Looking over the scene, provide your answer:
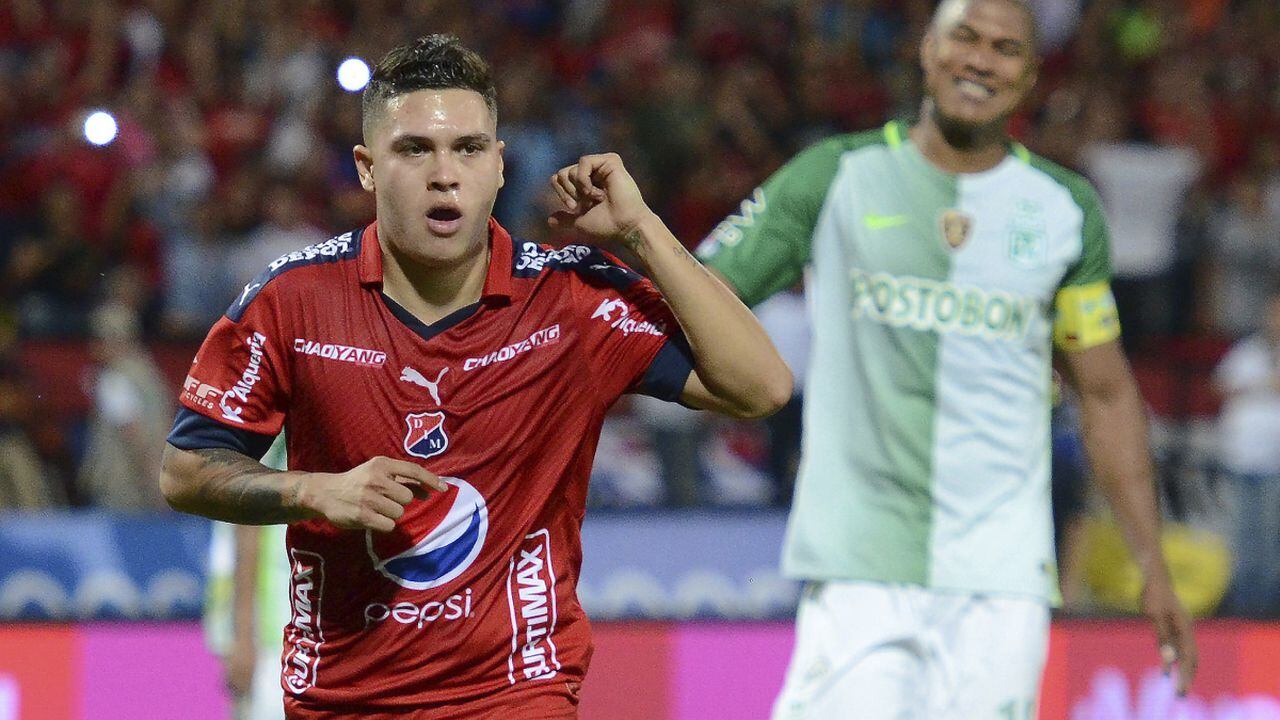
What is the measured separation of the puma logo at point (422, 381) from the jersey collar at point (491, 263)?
179mm

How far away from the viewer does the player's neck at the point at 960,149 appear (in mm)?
4445

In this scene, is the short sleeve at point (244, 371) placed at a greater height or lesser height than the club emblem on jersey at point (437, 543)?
greater

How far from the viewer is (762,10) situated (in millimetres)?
12602

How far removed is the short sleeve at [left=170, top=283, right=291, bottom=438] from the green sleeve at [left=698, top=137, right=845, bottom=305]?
1.36 metres

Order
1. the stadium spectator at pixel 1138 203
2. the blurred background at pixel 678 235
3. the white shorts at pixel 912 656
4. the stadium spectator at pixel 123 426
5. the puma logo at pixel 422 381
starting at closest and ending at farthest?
the puma logo at pixel 422 381, the white shorts at pixel 912 656, the blurred background at pixel 678 235, the stadium spectator at pixel 123 426, the stadium spectator at pixel 1138 203

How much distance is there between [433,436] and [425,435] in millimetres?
15

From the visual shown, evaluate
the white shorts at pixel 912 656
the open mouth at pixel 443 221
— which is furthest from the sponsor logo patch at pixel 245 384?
the white shorts at pixel 912 656

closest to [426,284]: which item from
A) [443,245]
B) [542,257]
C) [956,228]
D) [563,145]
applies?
[443,245]

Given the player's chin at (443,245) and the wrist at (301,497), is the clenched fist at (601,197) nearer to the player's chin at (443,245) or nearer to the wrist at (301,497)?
the player's chin at (443,245)

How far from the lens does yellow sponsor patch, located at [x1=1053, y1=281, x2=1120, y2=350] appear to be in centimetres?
443

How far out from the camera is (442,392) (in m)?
Answer: 3.28

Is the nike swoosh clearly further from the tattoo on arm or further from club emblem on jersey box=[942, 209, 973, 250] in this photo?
the tattoo on arm

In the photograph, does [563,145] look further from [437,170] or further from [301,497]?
[301,497]

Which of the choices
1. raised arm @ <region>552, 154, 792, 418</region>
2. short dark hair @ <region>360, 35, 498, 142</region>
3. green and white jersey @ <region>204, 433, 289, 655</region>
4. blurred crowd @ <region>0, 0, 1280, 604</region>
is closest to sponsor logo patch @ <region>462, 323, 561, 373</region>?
raised arm @ <region>552, 154, 792, 418</region>
